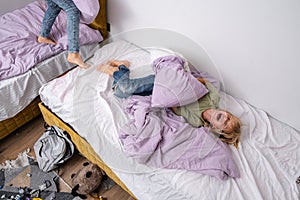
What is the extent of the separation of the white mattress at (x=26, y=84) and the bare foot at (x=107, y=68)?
20 centimetres

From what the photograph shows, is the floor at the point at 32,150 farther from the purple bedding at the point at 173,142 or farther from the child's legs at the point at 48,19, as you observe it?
the child's legs at the point at 48,19

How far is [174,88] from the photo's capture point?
1140 millimetres

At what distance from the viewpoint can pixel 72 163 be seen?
4.50 feet

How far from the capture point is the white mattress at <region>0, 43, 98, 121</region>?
4.29 ft

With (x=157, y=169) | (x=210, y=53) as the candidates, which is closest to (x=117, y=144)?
(x=157, y=169)

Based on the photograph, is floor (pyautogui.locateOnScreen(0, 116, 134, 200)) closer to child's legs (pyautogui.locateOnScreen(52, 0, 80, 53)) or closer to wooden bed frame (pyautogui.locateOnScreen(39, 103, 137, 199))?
wooden bed frame (pyautogui.locateOnScreen(39, 103, 137, 199))

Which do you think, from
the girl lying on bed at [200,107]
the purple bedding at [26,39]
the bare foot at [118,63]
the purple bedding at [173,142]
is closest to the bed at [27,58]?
the purple bedding at [26,39]

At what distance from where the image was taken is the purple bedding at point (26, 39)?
1.36 metres

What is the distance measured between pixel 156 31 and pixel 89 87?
0.54m

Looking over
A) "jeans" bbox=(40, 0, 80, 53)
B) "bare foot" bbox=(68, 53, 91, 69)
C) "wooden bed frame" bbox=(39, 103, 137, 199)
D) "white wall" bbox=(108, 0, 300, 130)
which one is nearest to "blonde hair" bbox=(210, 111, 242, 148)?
"white wall" bbox=(108, 0, 300, 130)

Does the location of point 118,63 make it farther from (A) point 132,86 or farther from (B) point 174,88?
(B) point 174,88

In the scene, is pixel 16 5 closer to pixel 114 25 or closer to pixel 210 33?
pixel 114 25

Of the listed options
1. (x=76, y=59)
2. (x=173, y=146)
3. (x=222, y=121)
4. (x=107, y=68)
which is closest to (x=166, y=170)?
(x=173, y=146)

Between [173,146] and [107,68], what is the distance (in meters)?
0.60
